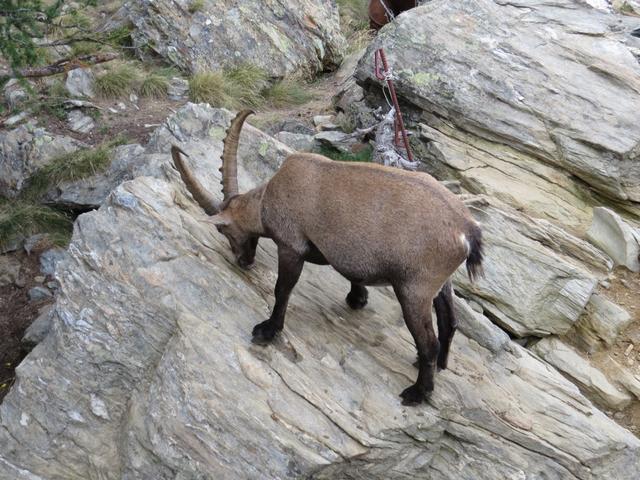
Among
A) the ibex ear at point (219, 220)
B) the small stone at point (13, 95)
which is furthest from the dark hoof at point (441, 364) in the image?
the small stone at point (13, 95)

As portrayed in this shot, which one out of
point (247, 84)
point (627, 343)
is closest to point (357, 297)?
point (627, 343)

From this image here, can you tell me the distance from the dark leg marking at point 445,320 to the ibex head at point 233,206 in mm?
1819

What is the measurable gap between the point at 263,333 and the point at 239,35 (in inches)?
426

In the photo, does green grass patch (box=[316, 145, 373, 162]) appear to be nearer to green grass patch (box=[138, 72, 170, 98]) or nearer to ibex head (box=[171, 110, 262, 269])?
green grass patch (box=[138, 72, 170, 98])

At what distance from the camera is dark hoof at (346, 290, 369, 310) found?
22.3ft

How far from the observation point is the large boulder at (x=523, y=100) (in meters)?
9.71

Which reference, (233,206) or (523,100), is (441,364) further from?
(523,100)

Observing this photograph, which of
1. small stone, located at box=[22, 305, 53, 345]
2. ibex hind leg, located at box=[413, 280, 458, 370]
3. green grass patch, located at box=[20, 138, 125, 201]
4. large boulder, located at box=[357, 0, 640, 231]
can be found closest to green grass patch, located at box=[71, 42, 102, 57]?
green grass patch, located at box=[20, 138, 125, 201]

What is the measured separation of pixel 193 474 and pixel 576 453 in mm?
3420

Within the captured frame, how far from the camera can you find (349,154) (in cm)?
1133

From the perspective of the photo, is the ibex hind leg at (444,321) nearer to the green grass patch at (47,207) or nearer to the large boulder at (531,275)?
the large boulder at (531,275)

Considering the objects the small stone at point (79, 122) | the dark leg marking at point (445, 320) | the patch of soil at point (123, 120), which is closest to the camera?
the dark leg marking at point (445, 320)

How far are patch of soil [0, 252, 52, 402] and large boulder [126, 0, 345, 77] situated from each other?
6642 millimetres

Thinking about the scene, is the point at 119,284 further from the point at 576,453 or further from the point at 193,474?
the point at 576,453
